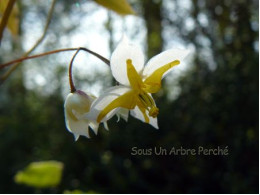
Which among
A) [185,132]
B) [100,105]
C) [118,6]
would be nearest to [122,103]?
[100,105]

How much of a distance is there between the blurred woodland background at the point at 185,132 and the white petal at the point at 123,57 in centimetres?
80

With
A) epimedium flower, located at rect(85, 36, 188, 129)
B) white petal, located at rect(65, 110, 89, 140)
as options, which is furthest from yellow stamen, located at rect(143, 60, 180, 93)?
white petal, located at rect(65, 110, 89, 140)

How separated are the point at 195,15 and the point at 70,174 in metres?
1.56

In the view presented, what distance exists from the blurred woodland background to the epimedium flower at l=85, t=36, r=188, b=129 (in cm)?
79

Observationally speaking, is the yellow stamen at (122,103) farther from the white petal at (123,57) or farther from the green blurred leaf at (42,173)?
the green blurred leaf at (42,173)

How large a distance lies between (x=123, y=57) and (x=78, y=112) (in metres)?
0.10

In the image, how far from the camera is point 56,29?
17.6 ft

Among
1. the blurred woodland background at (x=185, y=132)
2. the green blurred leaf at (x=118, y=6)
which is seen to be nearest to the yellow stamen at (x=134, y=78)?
the green blurred leaf at (x=118, y=6)

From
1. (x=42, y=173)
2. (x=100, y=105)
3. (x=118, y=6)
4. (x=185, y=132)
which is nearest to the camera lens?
(x=100, y=105)

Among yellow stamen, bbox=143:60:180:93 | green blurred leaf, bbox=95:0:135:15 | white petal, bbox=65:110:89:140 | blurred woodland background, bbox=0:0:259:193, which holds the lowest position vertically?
blurred woodland background, bbox=0:0:259:193

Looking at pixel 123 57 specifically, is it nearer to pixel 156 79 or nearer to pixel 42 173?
pixel 156 79

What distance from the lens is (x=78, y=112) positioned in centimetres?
63

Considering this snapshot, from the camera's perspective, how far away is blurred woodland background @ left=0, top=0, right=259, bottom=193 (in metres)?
1.86

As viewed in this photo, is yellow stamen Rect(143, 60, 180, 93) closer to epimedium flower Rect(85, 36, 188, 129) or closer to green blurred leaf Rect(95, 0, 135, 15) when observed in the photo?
epimedium flower Rect(85, 36, 188, 129)
